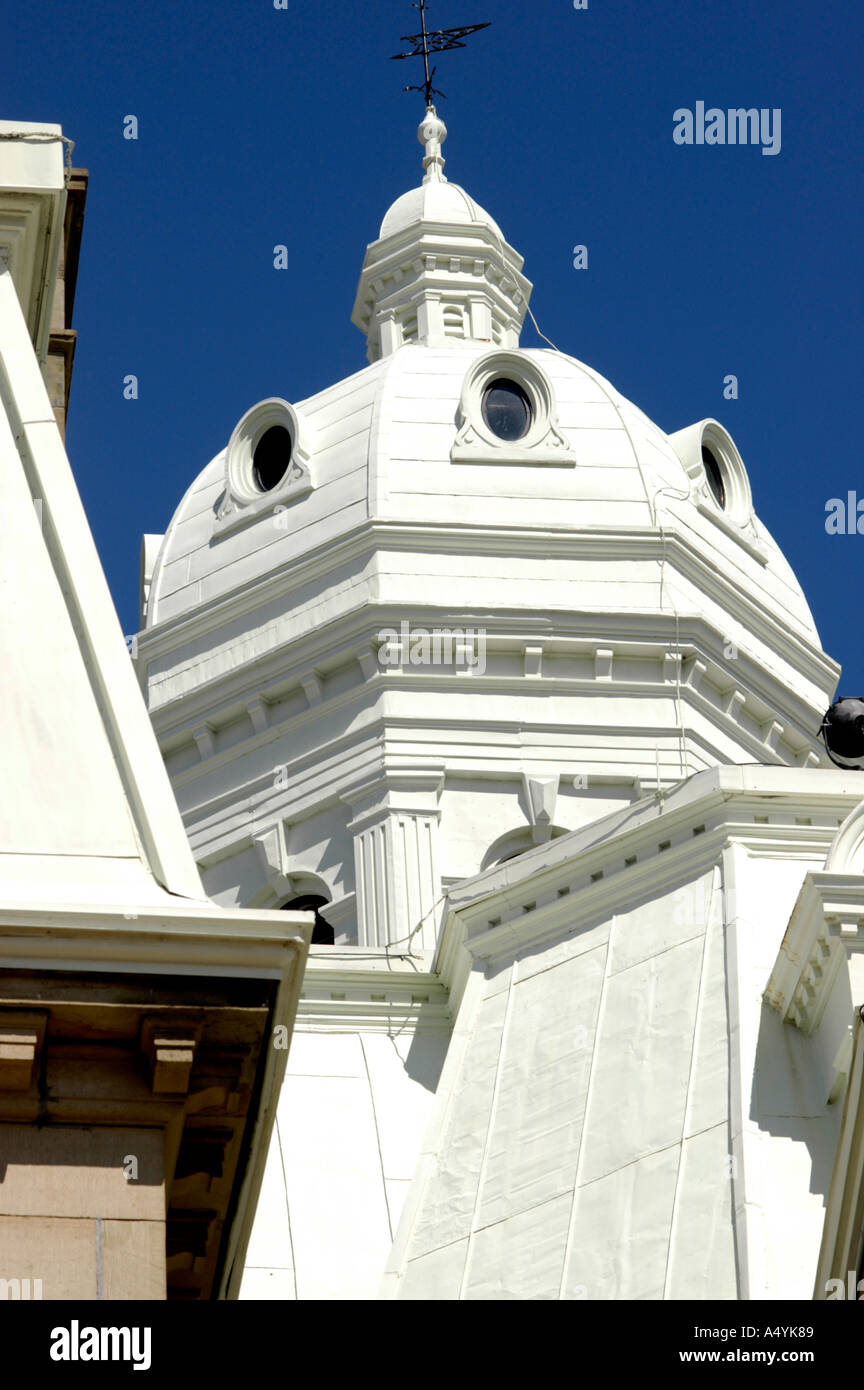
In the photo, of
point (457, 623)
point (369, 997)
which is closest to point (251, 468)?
point (457, 623)

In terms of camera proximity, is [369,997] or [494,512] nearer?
[369,997]

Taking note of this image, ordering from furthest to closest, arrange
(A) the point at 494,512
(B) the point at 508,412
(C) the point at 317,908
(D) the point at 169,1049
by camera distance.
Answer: (B) the point at 508,412 < (A) the point at 494,512 < (C) the point at 317,908 < (D) the point at 169,1049

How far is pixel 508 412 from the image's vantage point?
44094 mm

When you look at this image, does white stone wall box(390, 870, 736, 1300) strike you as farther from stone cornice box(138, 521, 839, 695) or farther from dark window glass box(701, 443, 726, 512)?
dark window glass box(701, 443, 726, 512)

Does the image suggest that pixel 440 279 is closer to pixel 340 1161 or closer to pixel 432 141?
pixel 432 141

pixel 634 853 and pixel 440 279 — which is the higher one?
pixel 440 279

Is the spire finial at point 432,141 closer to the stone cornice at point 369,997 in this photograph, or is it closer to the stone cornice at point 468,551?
the stone cornice at point 468,551

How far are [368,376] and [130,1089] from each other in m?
30.1

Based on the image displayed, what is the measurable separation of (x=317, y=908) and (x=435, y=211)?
14.1m

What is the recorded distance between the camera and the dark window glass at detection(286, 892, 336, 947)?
1558 inches

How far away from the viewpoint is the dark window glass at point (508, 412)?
43.9 meters
